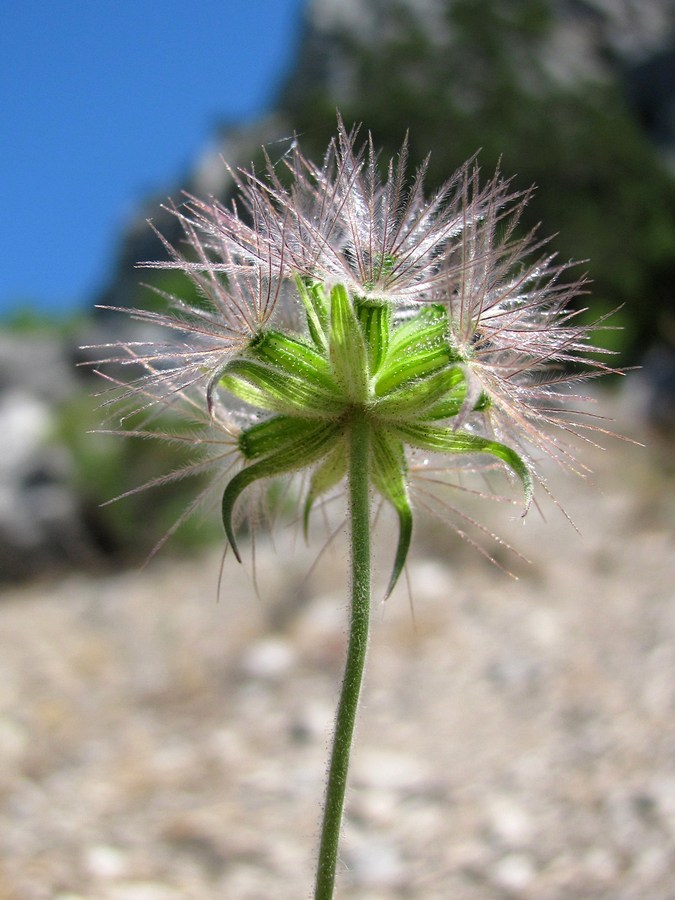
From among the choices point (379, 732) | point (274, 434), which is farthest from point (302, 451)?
point (379, 732)

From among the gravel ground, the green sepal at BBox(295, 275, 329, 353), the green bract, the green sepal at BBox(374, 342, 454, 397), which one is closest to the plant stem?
the green bract

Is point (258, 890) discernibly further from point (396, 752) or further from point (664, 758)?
point (664, 758)

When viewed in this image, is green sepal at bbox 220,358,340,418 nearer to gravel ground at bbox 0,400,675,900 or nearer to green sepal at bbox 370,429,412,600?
green sepal at bbox 370,429,412,600

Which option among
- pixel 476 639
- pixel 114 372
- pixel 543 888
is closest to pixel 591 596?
pixel 476 639

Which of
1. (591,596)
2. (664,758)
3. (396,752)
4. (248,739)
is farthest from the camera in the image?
(591,596)

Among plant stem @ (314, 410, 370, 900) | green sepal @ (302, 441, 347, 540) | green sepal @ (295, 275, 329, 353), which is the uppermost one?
green sepal @ (295, 275, 329, 353)

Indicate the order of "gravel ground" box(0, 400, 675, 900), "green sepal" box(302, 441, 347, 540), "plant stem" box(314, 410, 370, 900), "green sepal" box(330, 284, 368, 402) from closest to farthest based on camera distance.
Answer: "plant stem" box(314, 410, 370, 900) < "green sepal" box(330, 284, 368, 402) < "green sepal" box(302, 441, 347, 540) < "gravel ground" box(0, 400, 675, 900)

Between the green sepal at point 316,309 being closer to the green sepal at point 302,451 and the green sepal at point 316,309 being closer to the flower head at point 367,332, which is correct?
the flower head at point 367,332

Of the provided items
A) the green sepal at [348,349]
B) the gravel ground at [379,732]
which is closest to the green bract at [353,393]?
the green sepal at [348,349]
